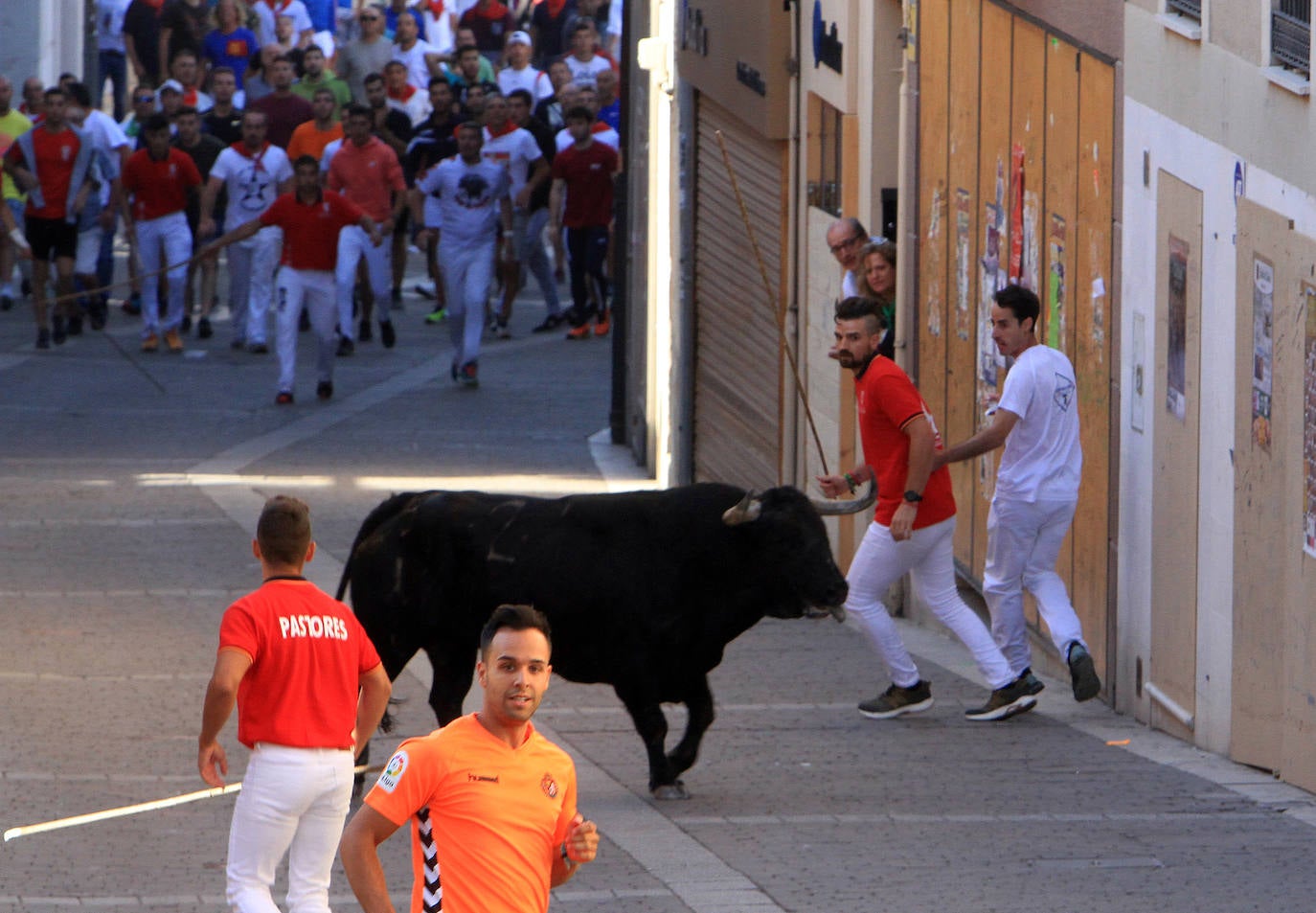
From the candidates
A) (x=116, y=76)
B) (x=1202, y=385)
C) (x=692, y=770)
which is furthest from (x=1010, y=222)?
(x=116, y=76)

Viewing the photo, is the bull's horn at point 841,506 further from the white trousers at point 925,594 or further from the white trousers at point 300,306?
the white trousers at point 300,306

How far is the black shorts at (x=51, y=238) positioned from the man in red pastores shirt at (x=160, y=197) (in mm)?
982

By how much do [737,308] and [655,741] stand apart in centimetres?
856

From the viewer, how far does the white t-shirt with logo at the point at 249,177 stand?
24969mm

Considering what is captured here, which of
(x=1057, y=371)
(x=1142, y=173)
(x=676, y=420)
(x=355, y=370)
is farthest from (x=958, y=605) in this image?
(x=355, y=370)

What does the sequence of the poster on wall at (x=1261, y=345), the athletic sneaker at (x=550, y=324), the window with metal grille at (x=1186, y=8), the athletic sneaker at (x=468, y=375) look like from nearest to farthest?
the poster on wall at (x=1261, y=345) → the window with metal grille at (x=1186, y=8) → the athletic sneaker at (x=468, y=375) → the athletic sneaker at (x=550, y=324)

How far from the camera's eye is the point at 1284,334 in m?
9.15

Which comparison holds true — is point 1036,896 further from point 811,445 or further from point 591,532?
point 811,445

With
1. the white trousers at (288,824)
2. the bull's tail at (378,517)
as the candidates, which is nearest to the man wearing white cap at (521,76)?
the bull's tail at (378,517)

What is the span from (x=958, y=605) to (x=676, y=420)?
810 centimetres

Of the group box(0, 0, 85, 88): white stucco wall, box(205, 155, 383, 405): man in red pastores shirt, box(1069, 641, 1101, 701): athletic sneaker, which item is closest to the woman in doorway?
box(1069, 641, 1101, 701): athletic sneaker

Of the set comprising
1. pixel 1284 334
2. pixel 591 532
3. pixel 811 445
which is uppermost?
pixel 1284 334

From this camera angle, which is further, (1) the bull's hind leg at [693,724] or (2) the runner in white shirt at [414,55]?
(2) the runner in white shirt at [414,55]

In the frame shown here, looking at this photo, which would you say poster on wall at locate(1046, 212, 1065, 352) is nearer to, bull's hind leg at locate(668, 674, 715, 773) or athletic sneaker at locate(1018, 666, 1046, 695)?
athletic sneaker at locate(1018, 666, 1046, 695)
